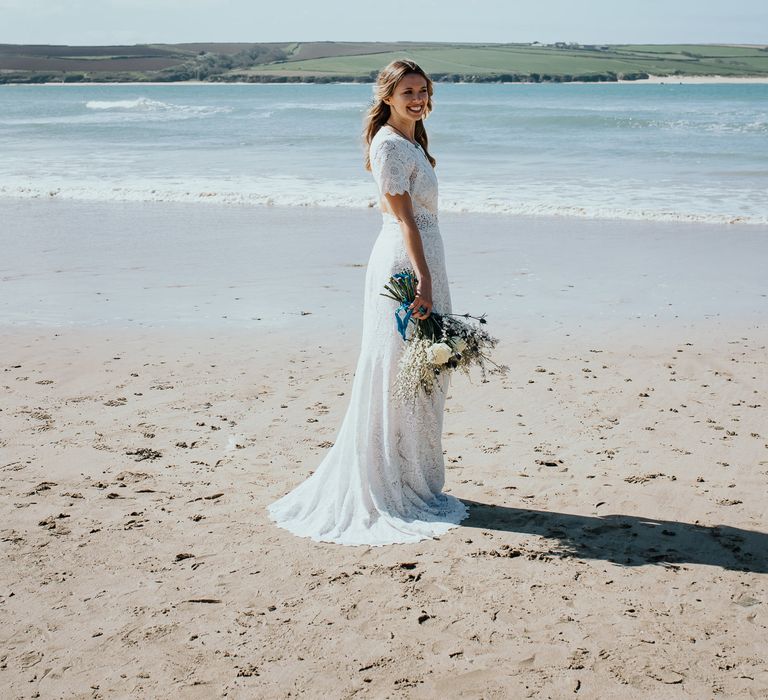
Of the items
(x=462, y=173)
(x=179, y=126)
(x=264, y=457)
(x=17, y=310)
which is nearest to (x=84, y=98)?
(x=179, y=126)

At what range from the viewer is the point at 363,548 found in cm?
410

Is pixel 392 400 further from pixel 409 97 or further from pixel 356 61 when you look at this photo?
pixel 356 61

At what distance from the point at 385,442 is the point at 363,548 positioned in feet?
1.66

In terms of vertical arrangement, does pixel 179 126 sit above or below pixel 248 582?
above

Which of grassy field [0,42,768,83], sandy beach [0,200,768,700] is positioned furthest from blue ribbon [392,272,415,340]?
grassy field [0,42,768,83]

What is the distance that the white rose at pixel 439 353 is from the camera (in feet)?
13.0

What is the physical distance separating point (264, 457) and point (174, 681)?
2263 mm

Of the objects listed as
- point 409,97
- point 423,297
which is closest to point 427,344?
point 423,297

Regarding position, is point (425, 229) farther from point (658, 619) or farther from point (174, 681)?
point (174, 681)

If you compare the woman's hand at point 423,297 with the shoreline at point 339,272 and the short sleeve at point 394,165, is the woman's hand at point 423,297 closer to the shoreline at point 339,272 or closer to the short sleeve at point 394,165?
the short sleeve at point 394,165

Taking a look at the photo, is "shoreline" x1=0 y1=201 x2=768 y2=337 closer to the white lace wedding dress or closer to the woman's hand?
the white lace wedding dress

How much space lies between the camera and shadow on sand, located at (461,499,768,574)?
13.1 feet

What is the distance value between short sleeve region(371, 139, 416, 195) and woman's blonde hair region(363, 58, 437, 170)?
139mm

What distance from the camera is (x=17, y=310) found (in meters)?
8.48
